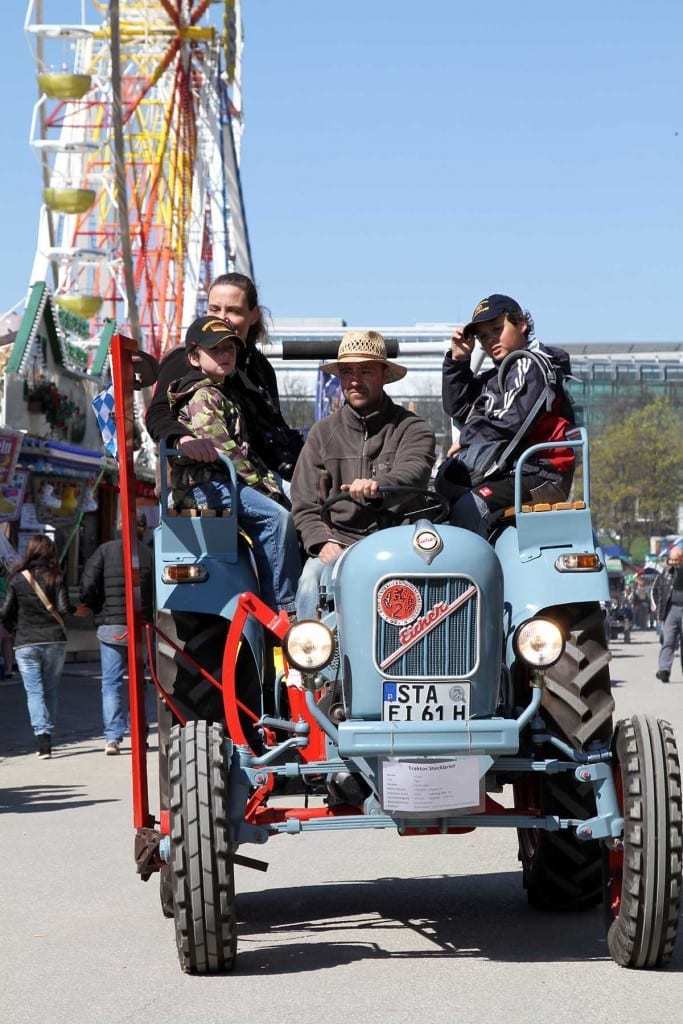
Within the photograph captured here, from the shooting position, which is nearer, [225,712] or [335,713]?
[335,713]

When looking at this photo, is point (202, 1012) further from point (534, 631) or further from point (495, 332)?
point (495, 332)

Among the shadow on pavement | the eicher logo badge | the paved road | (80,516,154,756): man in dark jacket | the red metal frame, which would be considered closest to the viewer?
the paved road

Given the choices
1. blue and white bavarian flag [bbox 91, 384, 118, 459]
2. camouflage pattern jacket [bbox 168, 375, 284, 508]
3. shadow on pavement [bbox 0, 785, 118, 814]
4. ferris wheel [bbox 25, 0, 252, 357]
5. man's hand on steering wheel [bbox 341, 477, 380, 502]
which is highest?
ferris wheel [bbox 25, 0, 252, 357]

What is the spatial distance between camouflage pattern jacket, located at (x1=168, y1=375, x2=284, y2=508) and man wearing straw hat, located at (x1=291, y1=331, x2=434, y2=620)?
0.96 feet

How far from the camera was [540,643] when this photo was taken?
574 cm

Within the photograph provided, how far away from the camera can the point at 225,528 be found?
6605mm

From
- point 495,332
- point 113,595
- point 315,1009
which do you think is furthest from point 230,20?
point 315,1009

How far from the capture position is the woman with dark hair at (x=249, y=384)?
7.09 meters

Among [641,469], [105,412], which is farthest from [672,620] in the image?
[641,469]

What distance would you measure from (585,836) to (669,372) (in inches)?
4623

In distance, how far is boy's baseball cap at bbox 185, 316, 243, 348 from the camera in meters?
6.98

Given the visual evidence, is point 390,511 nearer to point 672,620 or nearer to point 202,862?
point 202,862

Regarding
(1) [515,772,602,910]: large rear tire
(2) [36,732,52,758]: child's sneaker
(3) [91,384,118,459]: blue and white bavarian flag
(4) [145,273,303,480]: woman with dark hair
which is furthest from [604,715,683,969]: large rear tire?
(3) [91,384,118,459]: blue and white bavarian flag

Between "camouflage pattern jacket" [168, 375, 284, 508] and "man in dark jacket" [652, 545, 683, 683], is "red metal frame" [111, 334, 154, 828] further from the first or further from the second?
"man in dark jacket" [652, 545, 683, 683]
